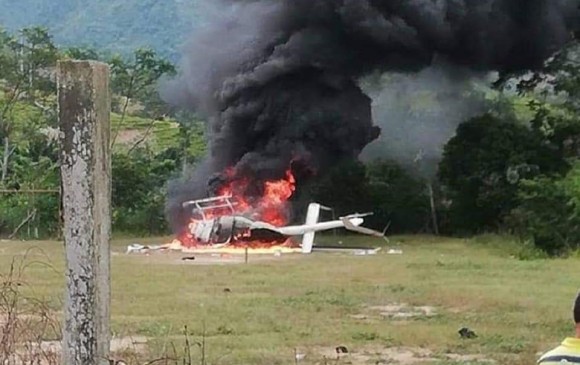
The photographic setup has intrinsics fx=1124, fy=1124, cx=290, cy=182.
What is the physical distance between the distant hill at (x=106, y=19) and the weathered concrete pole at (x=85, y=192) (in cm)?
7393

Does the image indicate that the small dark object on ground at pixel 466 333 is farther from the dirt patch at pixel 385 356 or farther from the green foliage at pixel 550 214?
the green foliage at pixel 550 214

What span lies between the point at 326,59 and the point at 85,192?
24.6 m

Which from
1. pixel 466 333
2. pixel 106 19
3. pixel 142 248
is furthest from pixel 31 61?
pixel 106 19

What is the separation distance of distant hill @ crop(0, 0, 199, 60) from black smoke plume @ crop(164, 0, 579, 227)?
4862 cm

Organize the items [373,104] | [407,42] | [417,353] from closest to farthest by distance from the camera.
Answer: [417,353], [407,42], [373,104]

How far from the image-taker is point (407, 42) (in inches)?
1070

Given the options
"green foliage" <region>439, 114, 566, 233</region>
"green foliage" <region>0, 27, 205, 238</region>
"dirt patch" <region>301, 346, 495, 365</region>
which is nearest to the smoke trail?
"green foliage" <region>439, 114, 566, 233</region>

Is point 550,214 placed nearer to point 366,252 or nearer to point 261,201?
point 366,252

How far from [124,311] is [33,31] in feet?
77.4

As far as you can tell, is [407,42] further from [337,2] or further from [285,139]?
[285,139]

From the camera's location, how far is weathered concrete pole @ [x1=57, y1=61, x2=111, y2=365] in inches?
135

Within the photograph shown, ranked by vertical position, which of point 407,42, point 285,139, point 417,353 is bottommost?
point 417,353

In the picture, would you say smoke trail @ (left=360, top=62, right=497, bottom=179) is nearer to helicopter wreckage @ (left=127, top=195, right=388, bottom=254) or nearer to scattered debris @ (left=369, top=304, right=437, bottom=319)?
helicopter wreckage @ (left=127, top=195, right=388, bottom=254)

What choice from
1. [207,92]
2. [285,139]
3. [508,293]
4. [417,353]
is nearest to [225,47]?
[207,92]
